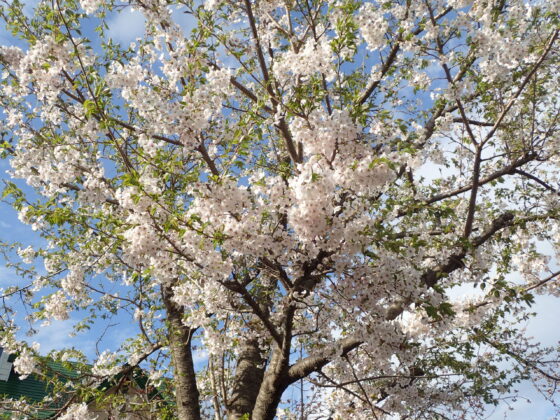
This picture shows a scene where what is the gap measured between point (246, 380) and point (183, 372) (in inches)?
45.2

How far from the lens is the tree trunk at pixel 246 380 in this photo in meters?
7.38

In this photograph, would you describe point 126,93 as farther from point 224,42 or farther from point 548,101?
point 548,101

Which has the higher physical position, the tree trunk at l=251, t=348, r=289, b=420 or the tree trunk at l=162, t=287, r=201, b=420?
the tree trunk at l=162, t=287, r=201, b=420

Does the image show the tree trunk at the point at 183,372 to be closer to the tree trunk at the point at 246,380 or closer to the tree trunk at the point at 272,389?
the tree trunk at the point at 246,380

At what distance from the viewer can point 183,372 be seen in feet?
26.7

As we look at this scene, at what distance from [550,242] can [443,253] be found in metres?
3.62

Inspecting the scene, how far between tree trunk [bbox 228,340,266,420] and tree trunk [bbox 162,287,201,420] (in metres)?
0.76

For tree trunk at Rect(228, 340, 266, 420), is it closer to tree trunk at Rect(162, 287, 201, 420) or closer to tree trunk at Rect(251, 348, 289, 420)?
tree trunk at Rect(162, 287, 201, 420)

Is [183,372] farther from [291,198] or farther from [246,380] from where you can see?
[291,198]

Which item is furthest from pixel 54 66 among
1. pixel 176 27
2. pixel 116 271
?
pixel 116 271

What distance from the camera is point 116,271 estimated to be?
9.45 metres

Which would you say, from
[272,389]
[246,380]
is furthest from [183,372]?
[272,389]

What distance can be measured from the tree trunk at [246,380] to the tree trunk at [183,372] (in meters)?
0.76

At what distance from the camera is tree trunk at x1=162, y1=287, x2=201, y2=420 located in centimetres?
788
